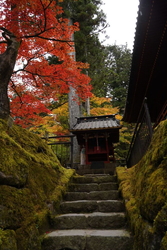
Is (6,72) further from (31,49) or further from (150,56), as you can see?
(150,56)

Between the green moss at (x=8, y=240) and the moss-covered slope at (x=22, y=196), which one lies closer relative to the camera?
the green moss at (x=8, y=240)

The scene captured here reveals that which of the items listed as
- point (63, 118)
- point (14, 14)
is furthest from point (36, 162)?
point (63, 118)

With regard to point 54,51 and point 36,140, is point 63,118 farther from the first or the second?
point 36,140

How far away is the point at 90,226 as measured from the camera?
3.19 meters

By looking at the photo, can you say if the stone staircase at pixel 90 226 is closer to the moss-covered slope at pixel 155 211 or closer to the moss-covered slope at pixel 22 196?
the moss-covered slope at pixel 22 196

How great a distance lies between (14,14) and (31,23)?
712 millimetres

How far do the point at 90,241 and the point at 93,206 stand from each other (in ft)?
3.85

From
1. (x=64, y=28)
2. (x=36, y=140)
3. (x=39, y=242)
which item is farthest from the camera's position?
(x=64, y=28)

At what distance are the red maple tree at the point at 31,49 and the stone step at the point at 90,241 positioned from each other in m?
3.20

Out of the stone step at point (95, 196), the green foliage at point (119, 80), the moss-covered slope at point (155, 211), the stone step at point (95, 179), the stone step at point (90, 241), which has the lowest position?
the stone step at point (90, 241)

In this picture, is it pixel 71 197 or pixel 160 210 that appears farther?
pixel 71 197

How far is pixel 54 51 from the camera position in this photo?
7891 millimetres

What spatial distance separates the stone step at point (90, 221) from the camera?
3160mm

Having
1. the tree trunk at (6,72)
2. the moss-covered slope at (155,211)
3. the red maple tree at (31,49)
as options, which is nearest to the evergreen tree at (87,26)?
the red maple tree at (31,49)
